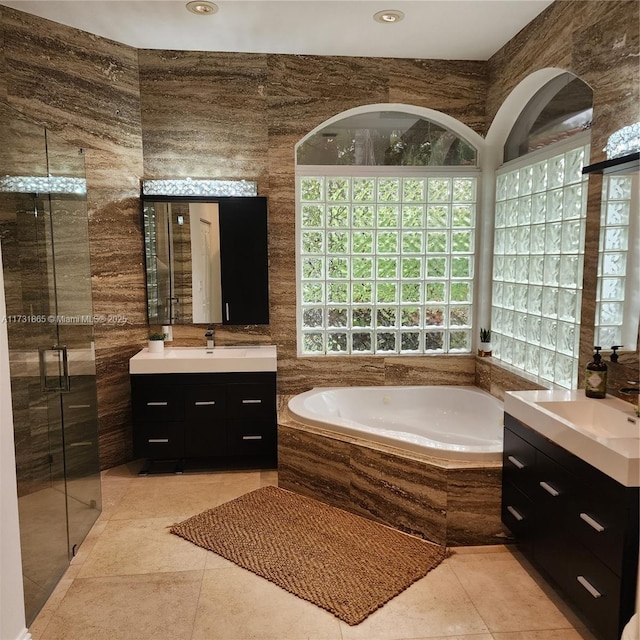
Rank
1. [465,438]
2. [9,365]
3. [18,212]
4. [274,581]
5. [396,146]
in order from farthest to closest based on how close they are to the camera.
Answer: [396,146] → [465,438] → [274,581] → [18,212] → [9,365]

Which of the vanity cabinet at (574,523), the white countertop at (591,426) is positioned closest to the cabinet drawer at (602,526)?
the vanity cabinet at (574,523)

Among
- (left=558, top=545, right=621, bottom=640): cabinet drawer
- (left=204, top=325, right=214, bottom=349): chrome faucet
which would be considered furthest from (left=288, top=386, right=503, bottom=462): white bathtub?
(left=558, top=545, right=621, bottom=640): cabinet drawer

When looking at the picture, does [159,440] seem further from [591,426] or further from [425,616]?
[591,426]

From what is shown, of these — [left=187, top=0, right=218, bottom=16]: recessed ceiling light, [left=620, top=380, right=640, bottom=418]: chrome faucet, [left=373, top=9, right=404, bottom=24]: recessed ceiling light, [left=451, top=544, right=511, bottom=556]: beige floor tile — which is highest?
[left=187, top=0, right=218, bottom=16]: recessed ceiling light

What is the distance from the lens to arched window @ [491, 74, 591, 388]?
2922 mm

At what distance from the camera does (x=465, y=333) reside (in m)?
4.14

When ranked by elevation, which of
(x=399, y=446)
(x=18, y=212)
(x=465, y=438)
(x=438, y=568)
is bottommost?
(x=438, y=568)

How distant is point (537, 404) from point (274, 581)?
4.86 feet

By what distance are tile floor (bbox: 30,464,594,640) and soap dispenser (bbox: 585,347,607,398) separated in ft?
3.01

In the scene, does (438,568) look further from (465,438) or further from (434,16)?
(434,16)

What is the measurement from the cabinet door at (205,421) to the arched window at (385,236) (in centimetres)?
85

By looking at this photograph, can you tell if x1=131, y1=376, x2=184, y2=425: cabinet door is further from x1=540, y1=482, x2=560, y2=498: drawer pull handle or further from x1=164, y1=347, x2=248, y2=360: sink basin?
x1=540, y1=482, x2=560, y2=498: drawer pull handle

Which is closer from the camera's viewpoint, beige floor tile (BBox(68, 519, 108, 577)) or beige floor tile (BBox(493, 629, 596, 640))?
beige floor tile (BBox(493, 629, 596, 640))

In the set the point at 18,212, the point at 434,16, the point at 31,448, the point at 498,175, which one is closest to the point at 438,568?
the point at 31,448
